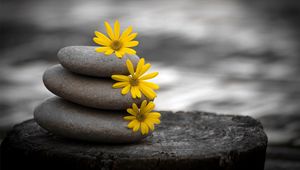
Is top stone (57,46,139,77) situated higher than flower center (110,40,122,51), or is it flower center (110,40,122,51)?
flower center (110,40,122,51)

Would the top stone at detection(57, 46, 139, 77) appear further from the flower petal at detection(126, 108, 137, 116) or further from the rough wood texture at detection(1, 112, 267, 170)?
the rough wood texture at detection(1, 112, 267, 170)

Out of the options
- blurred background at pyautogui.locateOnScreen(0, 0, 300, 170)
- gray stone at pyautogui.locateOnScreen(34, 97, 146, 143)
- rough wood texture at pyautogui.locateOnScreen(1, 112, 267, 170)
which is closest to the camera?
rough wood texture at pyautogui.locateOnScreen(1, 112, 267, 170)

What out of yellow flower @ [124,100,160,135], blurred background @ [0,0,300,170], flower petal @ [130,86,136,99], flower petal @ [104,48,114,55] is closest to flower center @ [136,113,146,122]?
yellow flower @ [124,100,160,135]

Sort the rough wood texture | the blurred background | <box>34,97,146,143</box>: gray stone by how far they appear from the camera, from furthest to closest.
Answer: the blurred background
<box>34,97,146,143</box>: gray stone
the rough wood texture

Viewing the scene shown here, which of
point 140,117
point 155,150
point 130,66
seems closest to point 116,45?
point 130,66

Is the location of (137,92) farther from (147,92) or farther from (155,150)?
(155,150)

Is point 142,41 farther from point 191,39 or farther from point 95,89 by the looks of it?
point 95,89

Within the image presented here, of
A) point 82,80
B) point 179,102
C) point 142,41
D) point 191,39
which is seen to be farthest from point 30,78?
point 82,80
